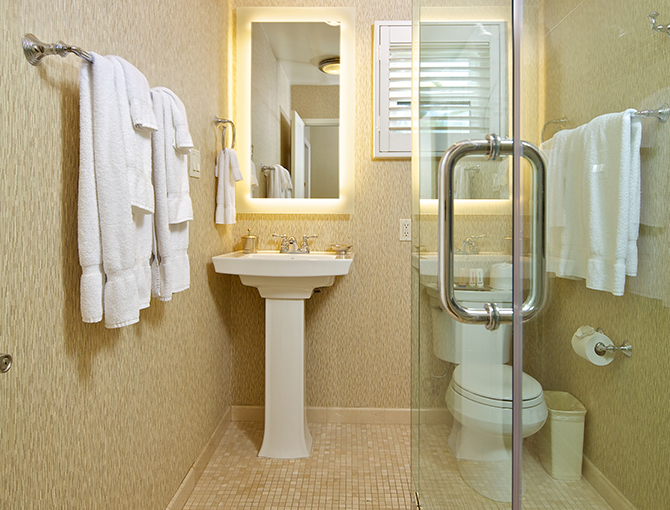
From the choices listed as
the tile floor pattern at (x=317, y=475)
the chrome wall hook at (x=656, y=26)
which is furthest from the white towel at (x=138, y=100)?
the tile floor pattern at (x=317, y=475)

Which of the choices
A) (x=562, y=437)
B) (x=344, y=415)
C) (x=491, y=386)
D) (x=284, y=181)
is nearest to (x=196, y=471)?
(x=344, y=415)

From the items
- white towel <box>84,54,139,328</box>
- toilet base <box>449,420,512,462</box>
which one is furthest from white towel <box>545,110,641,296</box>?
white towel <box>84,54,139,328</box>

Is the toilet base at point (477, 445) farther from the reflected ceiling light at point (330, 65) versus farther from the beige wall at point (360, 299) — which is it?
the reflected ceiling light at point (330, 65)

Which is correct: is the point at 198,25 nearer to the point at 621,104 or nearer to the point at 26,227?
the point at 26,227

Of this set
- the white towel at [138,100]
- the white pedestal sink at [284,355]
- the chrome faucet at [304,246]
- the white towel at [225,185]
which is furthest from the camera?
the chrome faucet at [304,246]

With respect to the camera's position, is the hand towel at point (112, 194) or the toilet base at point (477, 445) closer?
the toilet base at point (477, 445)

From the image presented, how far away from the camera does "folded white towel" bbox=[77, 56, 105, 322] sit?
3.24ft

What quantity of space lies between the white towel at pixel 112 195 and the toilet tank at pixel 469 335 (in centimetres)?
70

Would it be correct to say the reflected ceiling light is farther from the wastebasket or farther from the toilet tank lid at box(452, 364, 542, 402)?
the wastebasket

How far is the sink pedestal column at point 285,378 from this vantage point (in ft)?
6.62

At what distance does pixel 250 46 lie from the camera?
2387mm

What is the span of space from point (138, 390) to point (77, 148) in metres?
0.72

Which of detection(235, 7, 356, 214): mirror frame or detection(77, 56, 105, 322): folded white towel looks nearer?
detection(77, 56, 105, 322): folded white towel

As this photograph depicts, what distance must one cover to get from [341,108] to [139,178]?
147cm
